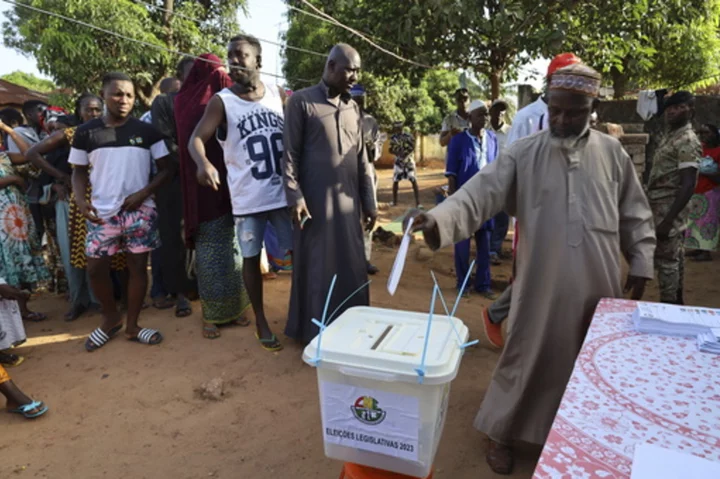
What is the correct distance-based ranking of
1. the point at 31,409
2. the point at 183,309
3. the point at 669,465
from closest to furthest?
the point at 669,465
the point at 31,409
the point at 183,309

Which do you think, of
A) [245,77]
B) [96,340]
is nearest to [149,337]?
[96,340]

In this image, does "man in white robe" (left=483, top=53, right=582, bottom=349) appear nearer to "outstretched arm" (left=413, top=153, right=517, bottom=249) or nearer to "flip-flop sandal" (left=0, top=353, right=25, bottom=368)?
"outstretched arm" (left=413, top=153, right=517, bottom=249)

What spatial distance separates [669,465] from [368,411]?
0.95 metres

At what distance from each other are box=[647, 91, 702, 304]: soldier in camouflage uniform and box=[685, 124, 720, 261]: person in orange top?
6.41 feet

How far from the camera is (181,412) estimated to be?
2.96 m

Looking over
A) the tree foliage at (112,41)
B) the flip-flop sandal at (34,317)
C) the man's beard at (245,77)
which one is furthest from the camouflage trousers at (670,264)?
the tree foliage at (112,41)

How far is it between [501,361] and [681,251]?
2.61 m

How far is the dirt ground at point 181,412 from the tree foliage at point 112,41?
6.99m

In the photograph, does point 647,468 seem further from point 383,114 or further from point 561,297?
point 383,114

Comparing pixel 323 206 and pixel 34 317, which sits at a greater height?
pixel 323 206

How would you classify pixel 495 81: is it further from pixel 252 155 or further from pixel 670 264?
pixel 252 155

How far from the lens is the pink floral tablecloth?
102 cm

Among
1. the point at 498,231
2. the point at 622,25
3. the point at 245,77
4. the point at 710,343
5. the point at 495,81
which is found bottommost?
the point at 498,231

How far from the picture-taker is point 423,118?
21203 mm
